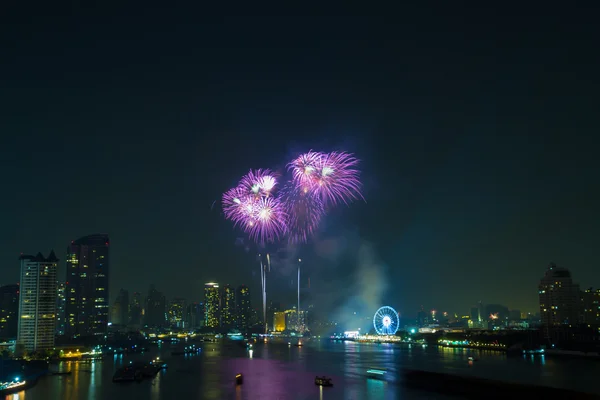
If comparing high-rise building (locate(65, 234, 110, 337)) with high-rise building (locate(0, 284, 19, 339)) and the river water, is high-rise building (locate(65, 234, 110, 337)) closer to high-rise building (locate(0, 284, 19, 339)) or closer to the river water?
high-rise building (locate(0, 284, 19, 339))

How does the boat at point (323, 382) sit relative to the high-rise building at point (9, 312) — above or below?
below

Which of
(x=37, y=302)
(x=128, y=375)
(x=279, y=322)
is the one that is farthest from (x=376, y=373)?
(x=279, y=322)

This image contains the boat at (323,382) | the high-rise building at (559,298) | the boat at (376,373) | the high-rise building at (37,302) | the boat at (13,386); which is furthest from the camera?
the high-rise building at (559,298)

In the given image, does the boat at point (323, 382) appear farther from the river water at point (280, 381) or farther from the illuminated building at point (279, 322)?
the illuminated building at point (279, 322)

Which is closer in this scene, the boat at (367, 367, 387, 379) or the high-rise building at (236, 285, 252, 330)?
the boat at (367, 367, 387, 379)

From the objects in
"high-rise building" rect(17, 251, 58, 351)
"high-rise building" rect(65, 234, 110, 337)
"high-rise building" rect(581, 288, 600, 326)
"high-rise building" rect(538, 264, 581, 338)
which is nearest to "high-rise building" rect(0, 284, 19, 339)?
"high-rise building" rect(65, 234, 110, 337)

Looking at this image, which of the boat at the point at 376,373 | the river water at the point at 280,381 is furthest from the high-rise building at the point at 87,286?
the boat at the point at 376,373

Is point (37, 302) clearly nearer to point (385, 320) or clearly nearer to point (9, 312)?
point (9, 312)
